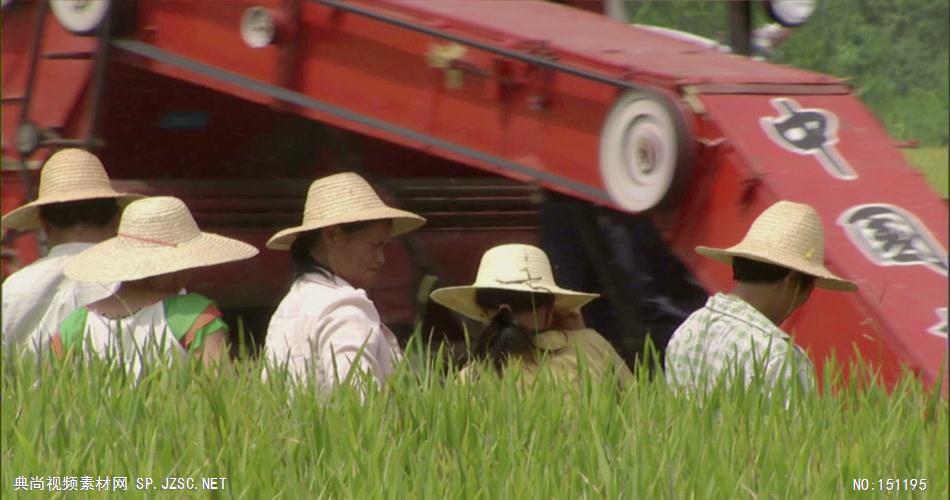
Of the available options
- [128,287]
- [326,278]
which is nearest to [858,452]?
[326,278]

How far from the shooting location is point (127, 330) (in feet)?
15.0

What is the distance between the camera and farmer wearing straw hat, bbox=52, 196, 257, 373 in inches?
178

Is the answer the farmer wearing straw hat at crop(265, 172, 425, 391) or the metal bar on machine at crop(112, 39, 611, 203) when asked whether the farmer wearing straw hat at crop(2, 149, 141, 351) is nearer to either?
the farmer wearing straw hat at crop(265, 172, 425, 391)

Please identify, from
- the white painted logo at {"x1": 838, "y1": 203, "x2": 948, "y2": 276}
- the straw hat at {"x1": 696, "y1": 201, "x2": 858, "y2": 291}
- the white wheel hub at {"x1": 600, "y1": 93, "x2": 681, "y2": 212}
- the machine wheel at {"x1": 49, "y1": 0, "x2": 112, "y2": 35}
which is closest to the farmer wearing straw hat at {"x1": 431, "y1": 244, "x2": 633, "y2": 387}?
the straw hat at {"x1": 696, "y1": 201, "x2": 858, "y2": 291}

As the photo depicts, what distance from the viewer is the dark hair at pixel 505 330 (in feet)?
14.7

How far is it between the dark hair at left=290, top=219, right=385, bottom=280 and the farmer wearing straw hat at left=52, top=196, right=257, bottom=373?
7.2 inches

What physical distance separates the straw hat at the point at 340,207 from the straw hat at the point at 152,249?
20 centimetres

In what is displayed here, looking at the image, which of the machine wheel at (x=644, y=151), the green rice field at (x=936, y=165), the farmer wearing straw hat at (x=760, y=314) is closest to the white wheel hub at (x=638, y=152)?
the machine wheel at (x=644, y=151)

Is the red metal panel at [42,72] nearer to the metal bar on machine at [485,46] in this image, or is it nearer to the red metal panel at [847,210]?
the metal bar on machine at [485,46]

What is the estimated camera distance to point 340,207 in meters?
4.93

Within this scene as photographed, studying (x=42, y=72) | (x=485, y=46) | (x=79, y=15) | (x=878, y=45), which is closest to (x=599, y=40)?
(x=485, y=46)

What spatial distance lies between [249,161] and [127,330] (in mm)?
3497

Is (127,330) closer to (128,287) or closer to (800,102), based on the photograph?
(128,287)

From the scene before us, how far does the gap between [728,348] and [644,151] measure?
3.71 feet
